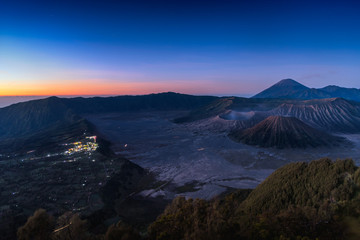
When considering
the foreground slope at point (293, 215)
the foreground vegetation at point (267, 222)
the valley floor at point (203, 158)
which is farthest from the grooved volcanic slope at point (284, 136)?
the foreground vegetation at point (267, 222)

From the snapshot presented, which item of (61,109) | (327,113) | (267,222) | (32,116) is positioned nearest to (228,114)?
(327,113)

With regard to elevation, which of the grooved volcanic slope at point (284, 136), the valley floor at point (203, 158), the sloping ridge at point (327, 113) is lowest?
the valley floor at point (203, 158)

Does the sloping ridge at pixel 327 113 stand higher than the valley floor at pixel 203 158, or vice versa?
the sloping ridge at pixel 327 113

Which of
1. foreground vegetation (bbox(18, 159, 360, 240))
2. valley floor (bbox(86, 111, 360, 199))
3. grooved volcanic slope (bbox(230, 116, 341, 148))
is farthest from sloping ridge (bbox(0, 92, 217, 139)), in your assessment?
foreground vegetation (bbox(18, 159, 360, 240))

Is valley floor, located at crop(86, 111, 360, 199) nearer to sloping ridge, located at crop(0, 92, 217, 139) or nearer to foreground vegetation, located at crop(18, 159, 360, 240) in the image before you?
foreground vegetation, located at crop(18, 159, 360, 240)

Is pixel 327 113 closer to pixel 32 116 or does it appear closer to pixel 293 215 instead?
pixel 293 215

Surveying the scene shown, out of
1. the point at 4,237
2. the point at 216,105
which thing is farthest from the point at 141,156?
the point at 216,105

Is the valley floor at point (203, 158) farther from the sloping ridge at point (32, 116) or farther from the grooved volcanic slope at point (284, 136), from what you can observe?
the sloping ridge at point (32, 116)
